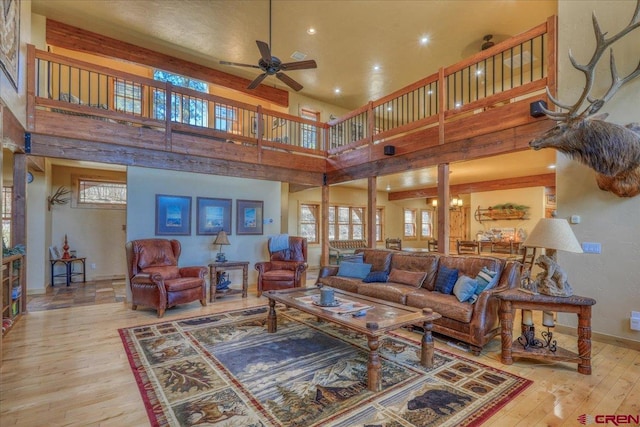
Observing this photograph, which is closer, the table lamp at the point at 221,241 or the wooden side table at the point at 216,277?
the wooden side table at the point at 216,277

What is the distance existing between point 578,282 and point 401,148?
11.1ft

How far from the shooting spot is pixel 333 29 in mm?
6004

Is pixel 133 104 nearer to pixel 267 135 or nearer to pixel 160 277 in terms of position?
pixel 267 135

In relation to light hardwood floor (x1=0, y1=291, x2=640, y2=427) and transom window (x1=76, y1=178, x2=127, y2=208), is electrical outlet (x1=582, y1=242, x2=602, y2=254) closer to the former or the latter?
light hardwood floor (x1=0, y1=291, x2=640, y2=427)

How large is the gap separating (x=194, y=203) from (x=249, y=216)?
1.19 meters

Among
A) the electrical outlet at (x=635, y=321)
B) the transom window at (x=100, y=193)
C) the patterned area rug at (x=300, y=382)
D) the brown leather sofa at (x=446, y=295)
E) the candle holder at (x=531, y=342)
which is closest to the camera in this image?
the patterned area rug at (x=300, y=382)

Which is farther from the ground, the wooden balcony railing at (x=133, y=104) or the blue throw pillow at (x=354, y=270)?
the wooden balcony railing at (x=133, y=104)

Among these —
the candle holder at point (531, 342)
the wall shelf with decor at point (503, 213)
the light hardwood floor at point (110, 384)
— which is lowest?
the light hardwood floor at point (110, 384)

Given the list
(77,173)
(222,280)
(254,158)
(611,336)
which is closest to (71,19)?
(77,173)

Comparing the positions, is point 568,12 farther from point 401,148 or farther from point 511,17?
point 401,148

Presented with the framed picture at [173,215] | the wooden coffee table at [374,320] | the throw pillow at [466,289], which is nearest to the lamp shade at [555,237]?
the throw pillow at [466,289]

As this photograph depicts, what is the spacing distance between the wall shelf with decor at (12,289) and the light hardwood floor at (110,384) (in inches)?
8.3

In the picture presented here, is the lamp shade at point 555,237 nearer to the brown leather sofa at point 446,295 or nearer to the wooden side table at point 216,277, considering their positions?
the brown leather sofa at point 446,295

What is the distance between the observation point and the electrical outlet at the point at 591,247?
3.65 meters
